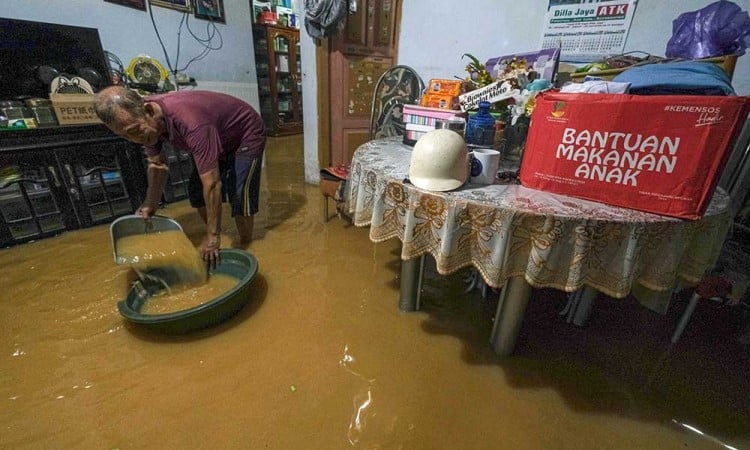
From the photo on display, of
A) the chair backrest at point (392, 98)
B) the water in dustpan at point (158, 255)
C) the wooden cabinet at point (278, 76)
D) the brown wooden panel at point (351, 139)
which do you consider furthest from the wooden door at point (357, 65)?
the wooden cabinet at point (278, 76)

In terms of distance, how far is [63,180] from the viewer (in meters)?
2.07

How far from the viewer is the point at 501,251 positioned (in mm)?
843

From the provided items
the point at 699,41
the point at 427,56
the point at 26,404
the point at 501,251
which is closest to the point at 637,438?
the point at 501,251

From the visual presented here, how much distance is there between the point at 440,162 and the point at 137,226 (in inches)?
62.3

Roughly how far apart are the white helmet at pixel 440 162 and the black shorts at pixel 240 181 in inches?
51.8

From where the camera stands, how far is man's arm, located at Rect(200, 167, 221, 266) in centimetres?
150

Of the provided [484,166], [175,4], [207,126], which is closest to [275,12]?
[175,4]

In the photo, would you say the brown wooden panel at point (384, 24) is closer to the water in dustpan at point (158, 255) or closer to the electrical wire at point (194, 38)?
the electrical wire at point (194, 38)

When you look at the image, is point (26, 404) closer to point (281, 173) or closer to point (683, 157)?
point (683, 157)

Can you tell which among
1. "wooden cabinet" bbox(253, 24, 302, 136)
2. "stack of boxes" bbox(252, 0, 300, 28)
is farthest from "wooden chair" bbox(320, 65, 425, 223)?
"stack of boxes" bbox(252, 0, 300, 28)

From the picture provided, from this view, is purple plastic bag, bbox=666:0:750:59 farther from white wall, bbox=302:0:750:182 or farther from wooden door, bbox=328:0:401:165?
wooden door, bbox=328:0:401:165

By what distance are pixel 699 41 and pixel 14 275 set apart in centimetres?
358

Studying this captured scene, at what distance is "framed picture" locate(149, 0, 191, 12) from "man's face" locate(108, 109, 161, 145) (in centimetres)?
241

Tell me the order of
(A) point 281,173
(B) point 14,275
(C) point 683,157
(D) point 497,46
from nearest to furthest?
1. (C) point 683,157
2. (B) point 14,275
3. (D) point 497,46
4. (A) point 281,173
